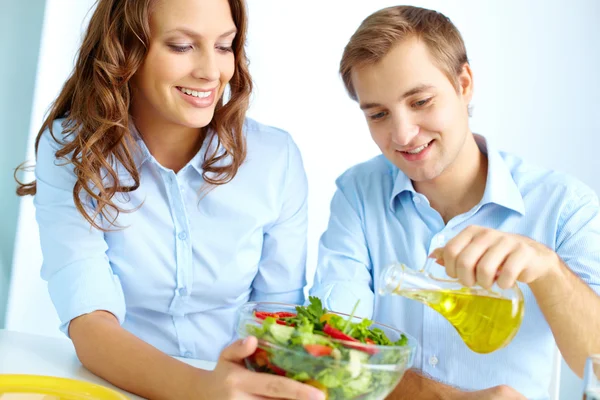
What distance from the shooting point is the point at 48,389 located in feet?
3.90

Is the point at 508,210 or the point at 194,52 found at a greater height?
the point at 194,52

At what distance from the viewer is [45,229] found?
176 centimetres

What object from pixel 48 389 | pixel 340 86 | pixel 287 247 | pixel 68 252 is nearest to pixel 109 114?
pixel 68 252

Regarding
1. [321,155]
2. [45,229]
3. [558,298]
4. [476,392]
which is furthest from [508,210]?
[321,155]

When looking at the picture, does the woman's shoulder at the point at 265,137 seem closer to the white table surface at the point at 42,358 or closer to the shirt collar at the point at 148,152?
the shirt collar at the point at 148,152

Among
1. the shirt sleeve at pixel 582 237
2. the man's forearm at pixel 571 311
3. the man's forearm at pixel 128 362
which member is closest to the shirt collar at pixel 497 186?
the shirt sleeve at pixel 582 237

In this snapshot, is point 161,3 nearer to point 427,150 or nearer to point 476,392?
point 427,150

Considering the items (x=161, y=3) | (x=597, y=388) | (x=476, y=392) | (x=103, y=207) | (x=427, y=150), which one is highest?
(x=161, y=3)

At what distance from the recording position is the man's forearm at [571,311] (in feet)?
4.67

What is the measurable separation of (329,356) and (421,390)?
1.48 feet

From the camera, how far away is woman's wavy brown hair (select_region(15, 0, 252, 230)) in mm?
1753

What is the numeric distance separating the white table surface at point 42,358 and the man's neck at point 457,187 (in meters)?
0.68

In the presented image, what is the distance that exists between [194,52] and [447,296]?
923mm

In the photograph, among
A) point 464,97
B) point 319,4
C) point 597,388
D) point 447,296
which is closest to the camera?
point 597,388
